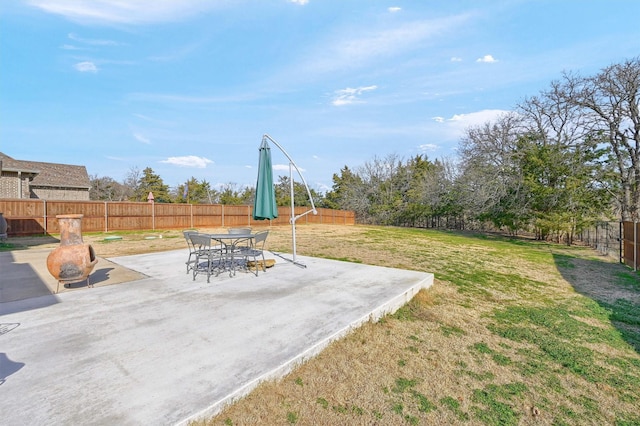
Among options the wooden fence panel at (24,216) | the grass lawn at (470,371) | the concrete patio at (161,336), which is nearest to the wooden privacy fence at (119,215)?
the wooden fence panel at (24,216)

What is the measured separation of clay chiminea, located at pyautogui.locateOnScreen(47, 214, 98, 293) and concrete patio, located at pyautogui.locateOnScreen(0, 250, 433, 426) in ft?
0.75

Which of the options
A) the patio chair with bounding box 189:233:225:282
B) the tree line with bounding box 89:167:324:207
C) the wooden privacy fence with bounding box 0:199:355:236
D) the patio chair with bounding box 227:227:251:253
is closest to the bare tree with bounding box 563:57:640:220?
the patio chair with bounding box 227:227:251:253

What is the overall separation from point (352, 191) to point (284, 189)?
7551mm

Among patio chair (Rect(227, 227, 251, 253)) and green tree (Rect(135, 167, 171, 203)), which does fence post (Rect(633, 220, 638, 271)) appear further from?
green tree (Rect(135, 167, 171, 203))

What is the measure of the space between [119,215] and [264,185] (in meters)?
13.7

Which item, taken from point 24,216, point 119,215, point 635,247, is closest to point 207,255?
point 635,247

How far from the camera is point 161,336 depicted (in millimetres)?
2736

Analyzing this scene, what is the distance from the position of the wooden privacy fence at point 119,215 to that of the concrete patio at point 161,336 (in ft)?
34.9

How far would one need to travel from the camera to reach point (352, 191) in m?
33.6

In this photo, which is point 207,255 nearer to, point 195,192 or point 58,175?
point 58,175

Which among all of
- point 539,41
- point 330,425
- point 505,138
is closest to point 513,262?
point 539,41

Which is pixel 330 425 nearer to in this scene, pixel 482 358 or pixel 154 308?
pixel 482 358

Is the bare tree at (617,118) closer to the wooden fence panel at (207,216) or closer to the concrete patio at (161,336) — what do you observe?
the concrete patio at (161,336)

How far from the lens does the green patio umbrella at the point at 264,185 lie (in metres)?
5.64
